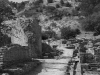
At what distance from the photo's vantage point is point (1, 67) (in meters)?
10.5

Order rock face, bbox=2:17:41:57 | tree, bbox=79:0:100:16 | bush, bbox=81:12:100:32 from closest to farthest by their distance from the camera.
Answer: rock face, bbox=2:17:41:57
bush, bbox=81:12:100:32
tree, bbox=79:0:100:16

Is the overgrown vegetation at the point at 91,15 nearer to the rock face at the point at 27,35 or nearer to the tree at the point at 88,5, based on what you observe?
the tree at the point at 88,5

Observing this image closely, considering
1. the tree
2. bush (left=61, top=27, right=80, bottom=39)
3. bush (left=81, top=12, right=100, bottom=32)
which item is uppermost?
the tree

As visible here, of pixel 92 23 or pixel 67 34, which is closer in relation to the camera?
pixel 67 34

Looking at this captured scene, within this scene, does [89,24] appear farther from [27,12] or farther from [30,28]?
[30,28]

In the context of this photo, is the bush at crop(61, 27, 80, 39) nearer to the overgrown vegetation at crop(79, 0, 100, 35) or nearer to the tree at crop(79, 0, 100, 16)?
the overgrown vegetation at crop(79, 0, 100, 35)

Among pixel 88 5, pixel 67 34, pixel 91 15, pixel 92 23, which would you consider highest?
pixel 88 5

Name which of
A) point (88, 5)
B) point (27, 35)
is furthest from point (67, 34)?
point (27, 35)

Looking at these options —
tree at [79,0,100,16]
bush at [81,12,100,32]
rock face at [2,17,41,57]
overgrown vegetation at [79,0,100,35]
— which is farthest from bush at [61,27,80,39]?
rock face at [2,17,41,57]

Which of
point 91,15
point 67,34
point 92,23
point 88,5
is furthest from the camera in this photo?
point 88,5

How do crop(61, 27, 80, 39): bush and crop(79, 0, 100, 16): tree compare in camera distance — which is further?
crop(79, 0, 100, 16): tree

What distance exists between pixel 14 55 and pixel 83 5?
37.3 metres

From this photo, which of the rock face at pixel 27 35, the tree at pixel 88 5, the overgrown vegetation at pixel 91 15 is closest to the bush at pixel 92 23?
→ the overgrown vegetation at pixel 91 15

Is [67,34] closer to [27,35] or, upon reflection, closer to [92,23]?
[92,23]
